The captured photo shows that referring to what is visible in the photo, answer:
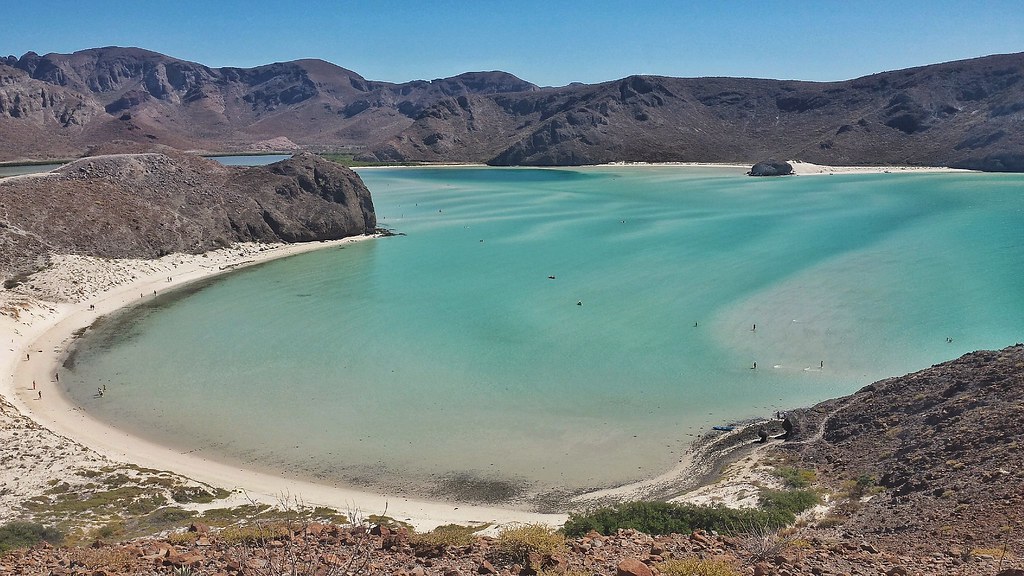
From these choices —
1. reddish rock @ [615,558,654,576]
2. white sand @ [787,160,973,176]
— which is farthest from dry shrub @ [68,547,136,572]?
white sand @ [787,160,973,176]

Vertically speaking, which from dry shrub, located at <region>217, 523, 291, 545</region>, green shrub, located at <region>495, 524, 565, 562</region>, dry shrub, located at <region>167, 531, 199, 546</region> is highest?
green shrub, located at <region>495, 524, 565, 562</region>

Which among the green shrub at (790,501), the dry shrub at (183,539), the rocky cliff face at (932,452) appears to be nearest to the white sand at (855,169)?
the rocky cliff face at (932,452)

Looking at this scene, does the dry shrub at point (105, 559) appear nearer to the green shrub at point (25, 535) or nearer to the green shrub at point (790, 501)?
the green shrub at point (25, 535)

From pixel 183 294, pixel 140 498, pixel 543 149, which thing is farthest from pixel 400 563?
pixel 543 149

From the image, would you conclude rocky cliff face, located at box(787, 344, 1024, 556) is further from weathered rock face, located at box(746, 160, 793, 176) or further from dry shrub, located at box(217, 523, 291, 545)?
weathered rock face, located at box(746, 160, 793, 176)

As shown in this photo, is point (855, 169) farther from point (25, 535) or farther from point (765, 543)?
point (25, 535)

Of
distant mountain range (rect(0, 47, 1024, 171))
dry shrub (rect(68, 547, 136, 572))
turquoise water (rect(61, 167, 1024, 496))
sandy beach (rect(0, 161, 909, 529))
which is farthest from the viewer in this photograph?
distant mountain range (rect(0, 47, 1024, 171))
